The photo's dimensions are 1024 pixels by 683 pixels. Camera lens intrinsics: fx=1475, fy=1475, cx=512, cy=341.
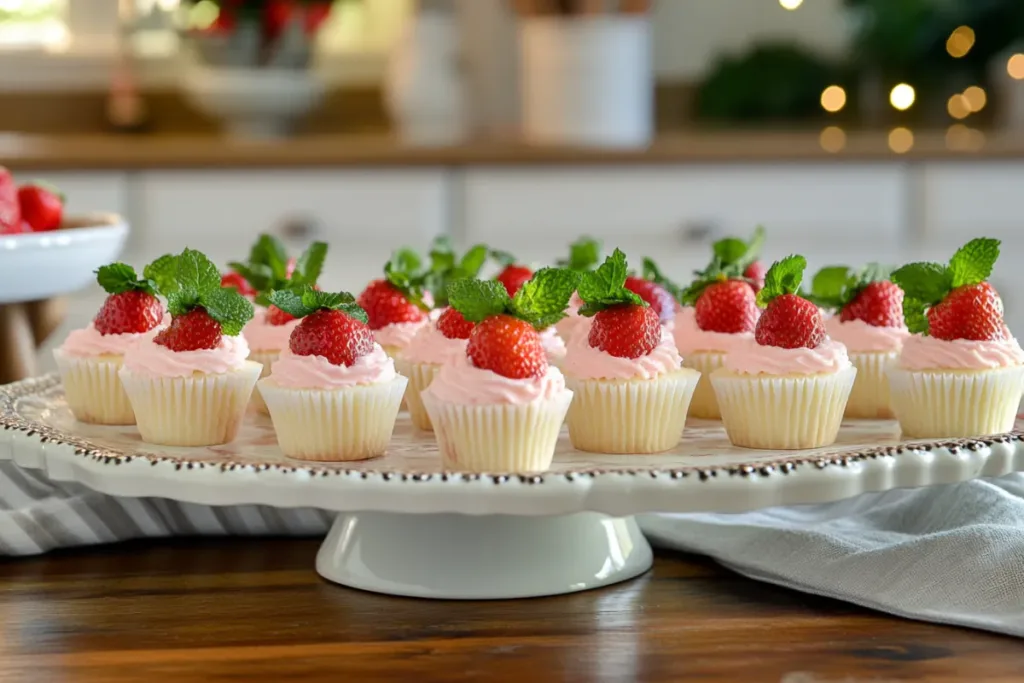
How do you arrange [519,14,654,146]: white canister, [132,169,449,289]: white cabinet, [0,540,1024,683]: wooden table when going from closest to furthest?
[0,540,1024,683]: wooden table, [132,169,449,289]: white cabinet, [519,14,654,146]: white canister

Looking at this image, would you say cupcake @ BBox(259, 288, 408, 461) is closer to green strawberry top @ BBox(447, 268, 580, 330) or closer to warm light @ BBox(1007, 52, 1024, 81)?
green strawberry top @ BBox(447, 268, 580, 330)

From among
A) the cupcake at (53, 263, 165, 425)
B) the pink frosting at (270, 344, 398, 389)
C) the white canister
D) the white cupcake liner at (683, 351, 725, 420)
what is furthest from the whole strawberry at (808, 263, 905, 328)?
the white canister

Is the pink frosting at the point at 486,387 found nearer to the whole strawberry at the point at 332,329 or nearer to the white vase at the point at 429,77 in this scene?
the whole strawberry at the point at 332,329

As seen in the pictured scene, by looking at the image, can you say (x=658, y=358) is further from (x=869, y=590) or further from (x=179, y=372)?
(x=179, y=372)

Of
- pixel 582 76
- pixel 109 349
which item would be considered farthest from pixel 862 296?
pixel 582 76

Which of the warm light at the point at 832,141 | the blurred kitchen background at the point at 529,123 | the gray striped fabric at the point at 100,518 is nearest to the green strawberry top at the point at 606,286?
the gray striped fabric at the point at 100,518

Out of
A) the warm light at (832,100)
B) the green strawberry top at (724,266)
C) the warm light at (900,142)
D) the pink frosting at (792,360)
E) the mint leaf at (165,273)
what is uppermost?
the warm light at (832,100)

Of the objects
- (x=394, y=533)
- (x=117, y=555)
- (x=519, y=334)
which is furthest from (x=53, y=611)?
(x=519, y=334)
